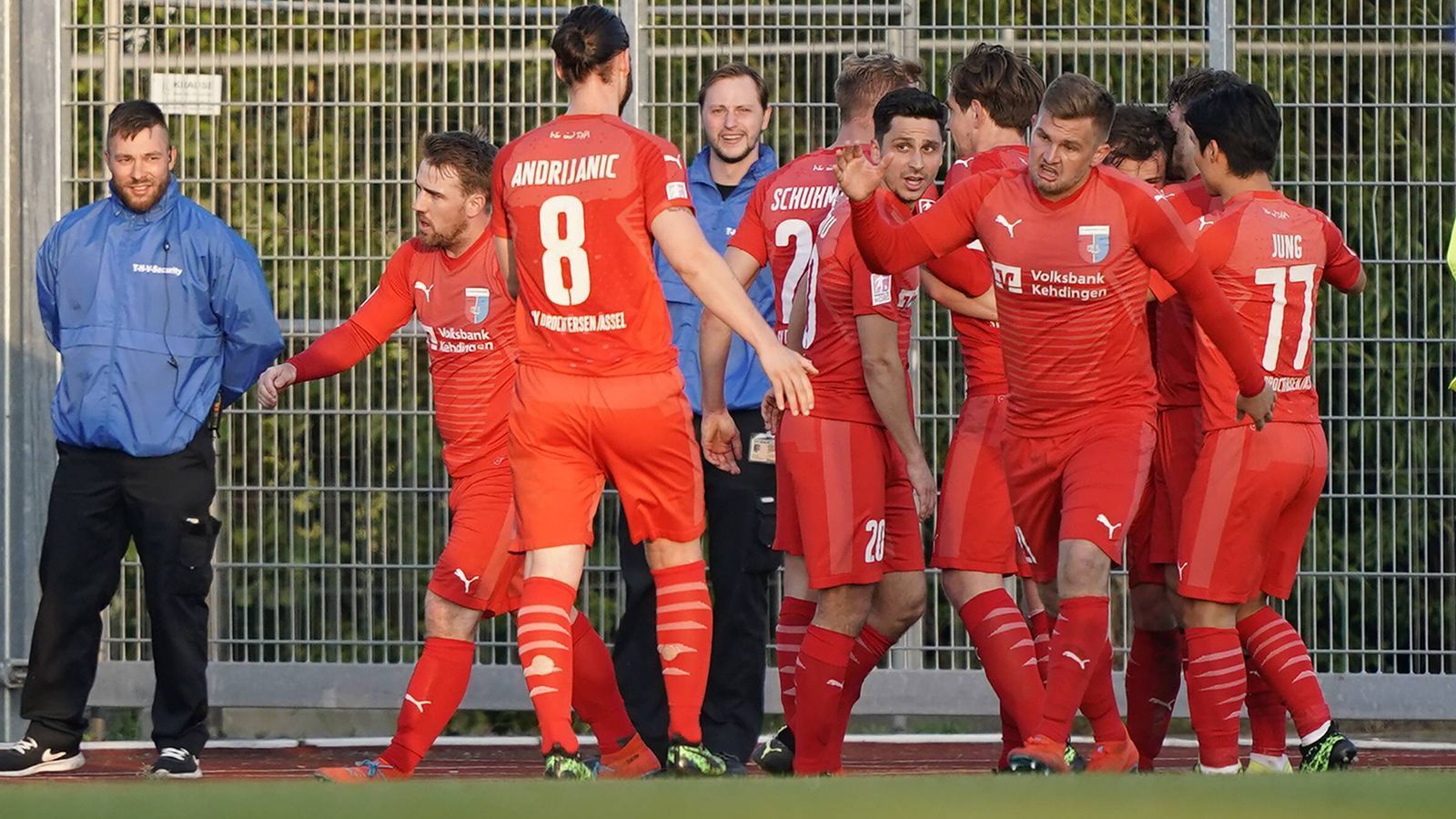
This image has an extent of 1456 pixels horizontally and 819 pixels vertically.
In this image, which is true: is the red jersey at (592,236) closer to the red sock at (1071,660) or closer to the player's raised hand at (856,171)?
the player's raised hand at (856,171)

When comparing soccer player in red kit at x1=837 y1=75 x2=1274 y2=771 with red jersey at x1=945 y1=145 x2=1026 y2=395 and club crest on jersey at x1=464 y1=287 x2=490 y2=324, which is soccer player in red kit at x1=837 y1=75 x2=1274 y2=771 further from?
club crest on jersey at x1=464 y1=287 x2=490 y2=324

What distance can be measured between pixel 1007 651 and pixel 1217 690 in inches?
27.5

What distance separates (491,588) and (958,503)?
157cm

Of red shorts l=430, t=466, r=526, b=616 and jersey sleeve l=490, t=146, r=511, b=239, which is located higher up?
jersey sleeve l=490, t=146, r=511, b=239

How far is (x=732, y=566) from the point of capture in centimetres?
796

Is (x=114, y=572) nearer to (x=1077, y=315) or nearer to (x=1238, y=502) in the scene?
(x=1077, y=315)

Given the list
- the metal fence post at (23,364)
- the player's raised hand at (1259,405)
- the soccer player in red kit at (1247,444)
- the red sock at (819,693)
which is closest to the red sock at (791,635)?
the red sock at (819,693)

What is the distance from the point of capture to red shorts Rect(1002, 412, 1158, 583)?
21.7 ft

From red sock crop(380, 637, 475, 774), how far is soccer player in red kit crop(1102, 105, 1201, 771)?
2.36 m

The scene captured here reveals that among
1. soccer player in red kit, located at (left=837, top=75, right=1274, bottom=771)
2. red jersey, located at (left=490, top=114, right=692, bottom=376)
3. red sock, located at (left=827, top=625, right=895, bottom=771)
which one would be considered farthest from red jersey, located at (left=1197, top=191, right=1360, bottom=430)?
red jersey, located at (left=490, top=114, right=692, bottom=376)

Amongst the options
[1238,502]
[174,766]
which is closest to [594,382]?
[1238,502]

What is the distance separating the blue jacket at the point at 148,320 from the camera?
8062 millimetres

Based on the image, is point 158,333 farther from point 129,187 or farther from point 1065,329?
point 1065,329

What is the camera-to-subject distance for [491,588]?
284 inches
